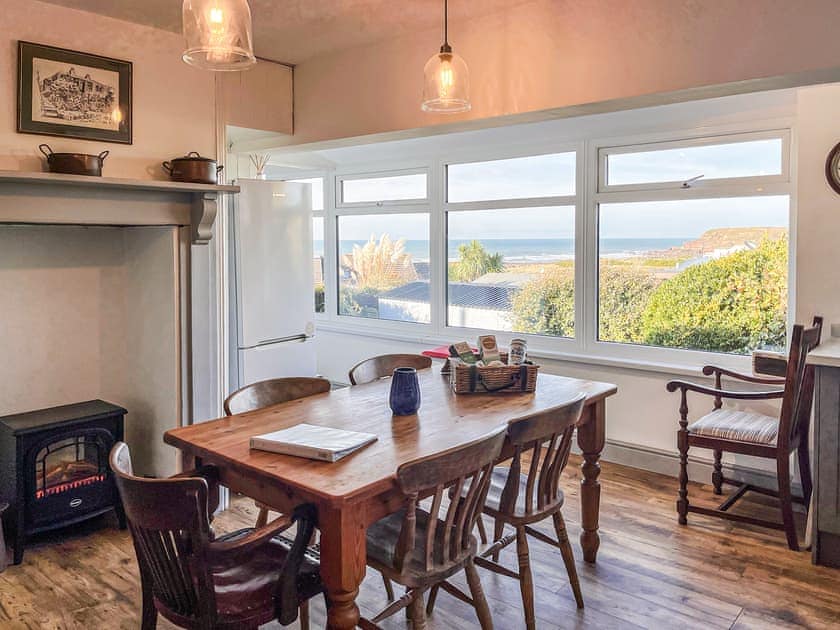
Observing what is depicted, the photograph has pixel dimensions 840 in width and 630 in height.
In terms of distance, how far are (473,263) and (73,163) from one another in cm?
313

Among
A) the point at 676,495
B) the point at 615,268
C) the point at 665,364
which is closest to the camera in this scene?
the point at 676,495

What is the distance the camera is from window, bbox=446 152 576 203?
14.9 ft

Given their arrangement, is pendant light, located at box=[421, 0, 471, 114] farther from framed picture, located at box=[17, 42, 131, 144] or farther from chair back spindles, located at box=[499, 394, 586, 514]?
framed picture, located at box=[17, 42, 131, 144]

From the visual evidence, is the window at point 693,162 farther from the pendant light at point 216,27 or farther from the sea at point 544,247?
the pendant light at point 216,27

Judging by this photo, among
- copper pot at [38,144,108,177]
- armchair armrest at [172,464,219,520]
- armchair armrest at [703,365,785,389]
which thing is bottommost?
armchair armrest at [172,464,219,520]

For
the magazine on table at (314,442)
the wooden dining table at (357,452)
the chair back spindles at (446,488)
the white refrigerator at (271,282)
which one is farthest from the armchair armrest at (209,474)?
the white refrigerator at (271,282)

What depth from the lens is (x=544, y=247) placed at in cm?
471

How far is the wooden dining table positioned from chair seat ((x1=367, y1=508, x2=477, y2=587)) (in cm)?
18

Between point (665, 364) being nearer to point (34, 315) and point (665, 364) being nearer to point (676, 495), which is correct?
point (676, 495)

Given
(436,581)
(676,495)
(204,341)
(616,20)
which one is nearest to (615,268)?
(676,495)

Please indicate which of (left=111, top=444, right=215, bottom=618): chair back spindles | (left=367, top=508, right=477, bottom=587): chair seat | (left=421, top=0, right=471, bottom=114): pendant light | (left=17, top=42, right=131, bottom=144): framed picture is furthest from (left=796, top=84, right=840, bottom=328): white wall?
(left=17, top=42, right=131, bottom=144): framed picture

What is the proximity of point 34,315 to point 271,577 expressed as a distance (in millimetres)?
2332

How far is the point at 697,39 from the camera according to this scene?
8.07ft

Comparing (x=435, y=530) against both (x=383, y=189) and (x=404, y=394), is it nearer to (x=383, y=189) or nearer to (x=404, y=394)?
(x=404, y=394)
